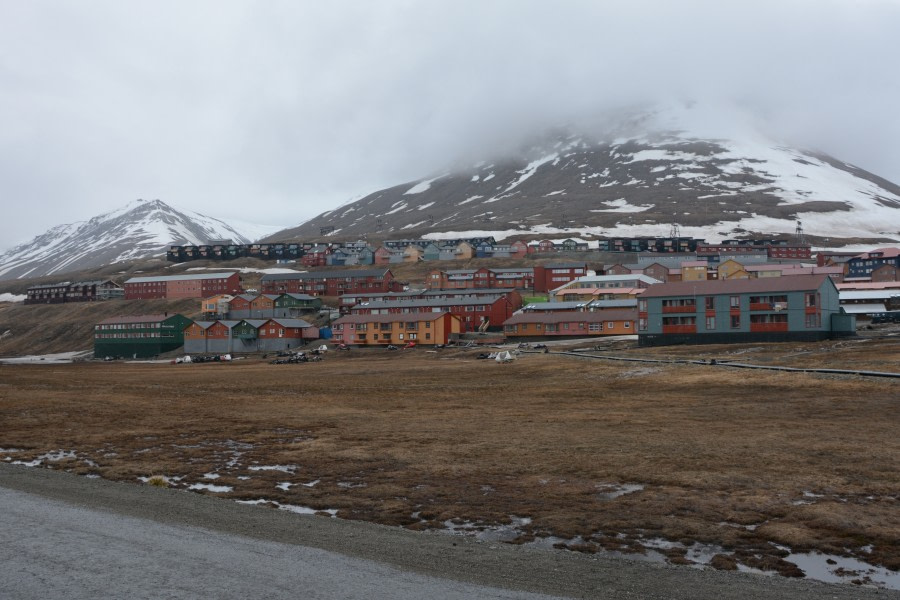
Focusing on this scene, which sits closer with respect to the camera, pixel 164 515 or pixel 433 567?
pixel 433 567

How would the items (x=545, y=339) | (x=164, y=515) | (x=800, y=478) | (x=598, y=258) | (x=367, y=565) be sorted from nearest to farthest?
(x=367, y=565), (x=164, y=515), (x=800, y=478), (x=545, y=339), (x=598, y=258)

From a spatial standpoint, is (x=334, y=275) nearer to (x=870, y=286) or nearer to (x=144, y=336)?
(x=144, y=336)

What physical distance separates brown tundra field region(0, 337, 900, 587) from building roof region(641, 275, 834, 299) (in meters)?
22.1

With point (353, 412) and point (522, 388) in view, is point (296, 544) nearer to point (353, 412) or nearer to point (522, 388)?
point (353, 412)

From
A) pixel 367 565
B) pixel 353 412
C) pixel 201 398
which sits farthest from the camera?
pixel 201 398

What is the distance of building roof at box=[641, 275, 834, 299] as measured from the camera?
75.8 m

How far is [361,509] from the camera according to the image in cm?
1858

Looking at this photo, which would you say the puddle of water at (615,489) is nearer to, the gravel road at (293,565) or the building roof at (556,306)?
the gravel road at (293,565)

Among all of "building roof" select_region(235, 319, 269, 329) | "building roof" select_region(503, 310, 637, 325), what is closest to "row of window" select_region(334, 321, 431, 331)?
"building roof" select_region(235, 319, 269, 329)

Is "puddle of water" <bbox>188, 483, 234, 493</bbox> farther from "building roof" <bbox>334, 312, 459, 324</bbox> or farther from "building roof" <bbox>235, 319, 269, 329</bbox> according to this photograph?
"building roof" <bbox>235, 319, 269, 329</bbox>

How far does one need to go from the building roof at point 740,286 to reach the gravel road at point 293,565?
70.6 meters

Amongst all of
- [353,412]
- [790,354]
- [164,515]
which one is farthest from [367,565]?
[790,354]

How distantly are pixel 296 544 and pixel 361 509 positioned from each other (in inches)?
147

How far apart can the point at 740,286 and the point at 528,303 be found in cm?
5469
